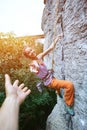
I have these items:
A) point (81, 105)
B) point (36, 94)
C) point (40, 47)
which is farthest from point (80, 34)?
point (40, 47)

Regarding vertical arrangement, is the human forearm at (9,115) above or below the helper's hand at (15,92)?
below

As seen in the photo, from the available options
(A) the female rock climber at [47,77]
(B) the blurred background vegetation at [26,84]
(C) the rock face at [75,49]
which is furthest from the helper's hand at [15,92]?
(B) the blurred background vegetation at [26,84]

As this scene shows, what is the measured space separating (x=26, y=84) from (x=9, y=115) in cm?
932

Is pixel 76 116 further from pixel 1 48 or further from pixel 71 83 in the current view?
pixel 1 48

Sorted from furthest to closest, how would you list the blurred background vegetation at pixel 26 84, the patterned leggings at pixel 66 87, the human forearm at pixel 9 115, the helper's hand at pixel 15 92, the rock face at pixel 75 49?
the blurred background vegetation at pixel 26 84 → the patterned leggings at pixel 66 87 → the rock face at pixel 75 49 → the helper's hand at pixel 15 92 → the human forearm at pixel 9 115

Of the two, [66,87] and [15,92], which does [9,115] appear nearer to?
[15,92]

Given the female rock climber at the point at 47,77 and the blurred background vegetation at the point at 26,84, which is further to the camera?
the blurred background vegetation at the point at 26,84

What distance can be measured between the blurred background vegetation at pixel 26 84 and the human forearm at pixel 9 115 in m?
7.97

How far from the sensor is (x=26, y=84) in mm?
11031

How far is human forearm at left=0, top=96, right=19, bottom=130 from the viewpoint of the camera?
5.38 ft

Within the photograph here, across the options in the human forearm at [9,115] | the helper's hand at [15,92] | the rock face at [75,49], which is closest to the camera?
the human forearm at [9,115]

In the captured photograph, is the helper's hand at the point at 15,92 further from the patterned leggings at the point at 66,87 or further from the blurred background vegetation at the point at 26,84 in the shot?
the blurred background vegetation at the point at 26,84

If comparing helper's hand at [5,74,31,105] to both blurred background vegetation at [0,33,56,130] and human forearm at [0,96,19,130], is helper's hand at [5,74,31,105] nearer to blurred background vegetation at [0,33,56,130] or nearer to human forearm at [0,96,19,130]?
human forearm at [0,96,19,130]

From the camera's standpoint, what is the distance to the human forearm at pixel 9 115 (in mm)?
1641
